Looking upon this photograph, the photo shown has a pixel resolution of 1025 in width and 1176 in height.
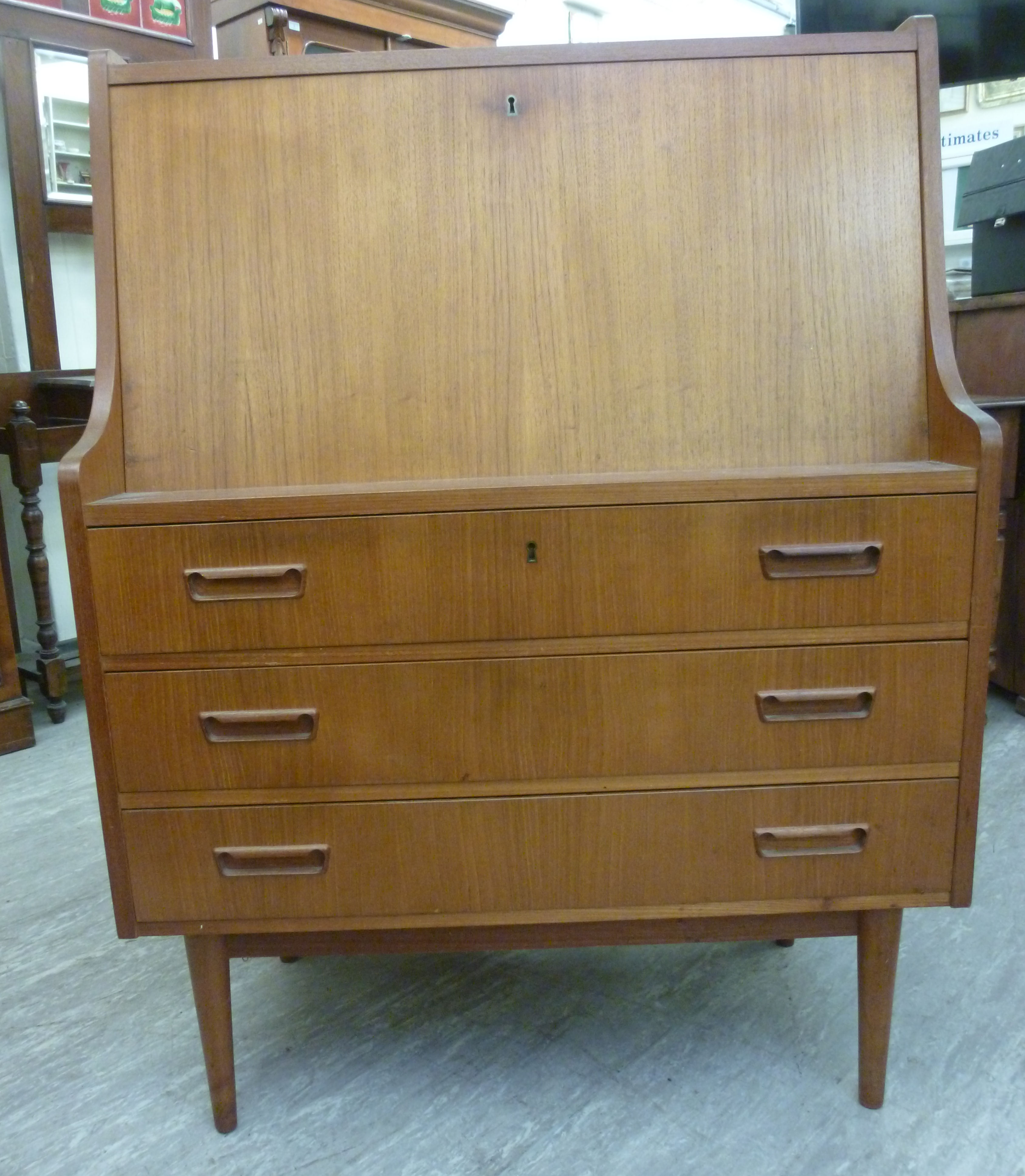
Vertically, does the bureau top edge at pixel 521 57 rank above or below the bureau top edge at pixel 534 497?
above

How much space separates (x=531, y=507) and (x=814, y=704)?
0.40 metres

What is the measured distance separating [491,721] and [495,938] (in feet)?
0.99

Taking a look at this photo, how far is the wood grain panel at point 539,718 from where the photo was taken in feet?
3.60

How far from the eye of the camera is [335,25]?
332 cm

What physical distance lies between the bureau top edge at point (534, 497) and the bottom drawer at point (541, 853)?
34cm

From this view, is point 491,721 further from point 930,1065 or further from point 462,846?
point 930,1065

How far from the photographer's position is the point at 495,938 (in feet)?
3.99

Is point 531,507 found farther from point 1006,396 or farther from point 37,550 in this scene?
point 37,550

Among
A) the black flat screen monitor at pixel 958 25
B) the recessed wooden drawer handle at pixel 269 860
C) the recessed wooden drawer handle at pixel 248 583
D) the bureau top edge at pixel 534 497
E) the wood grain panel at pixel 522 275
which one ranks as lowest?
the recessed wooden drawer handle at pixel 269 860

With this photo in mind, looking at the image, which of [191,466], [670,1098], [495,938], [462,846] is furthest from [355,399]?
[670,1098]

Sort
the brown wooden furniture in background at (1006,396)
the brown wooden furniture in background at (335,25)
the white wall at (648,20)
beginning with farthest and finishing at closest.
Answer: the white wall at (648,20), the brown wooden furniture in background at (335,25), the brown wooden furniture in background at (1006,396)

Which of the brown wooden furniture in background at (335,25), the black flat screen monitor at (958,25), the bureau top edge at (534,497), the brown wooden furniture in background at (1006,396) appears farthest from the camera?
the brown wooden furniture in background at (335,25)

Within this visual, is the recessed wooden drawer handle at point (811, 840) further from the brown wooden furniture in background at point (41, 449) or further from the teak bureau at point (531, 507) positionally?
the brown wooden furniture in background at point (41, 449)

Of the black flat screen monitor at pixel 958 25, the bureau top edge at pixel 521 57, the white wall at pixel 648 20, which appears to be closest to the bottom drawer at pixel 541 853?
the bureau top edge at pixel 521 57
